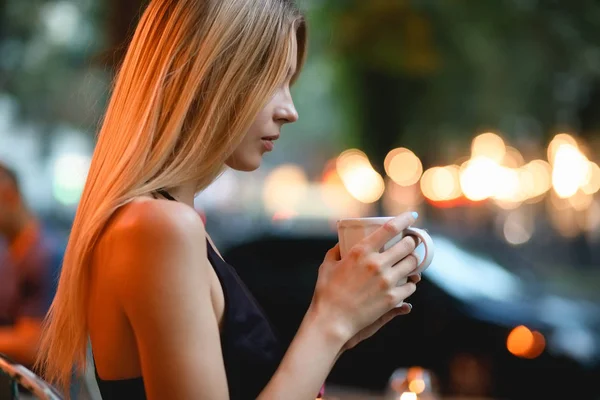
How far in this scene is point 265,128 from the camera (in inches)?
72.9

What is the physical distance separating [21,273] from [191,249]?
3399mm

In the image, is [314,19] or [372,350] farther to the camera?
[314,19]

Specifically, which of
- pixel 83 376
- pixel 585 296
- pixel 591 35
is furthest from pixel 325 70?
pixel 83 376

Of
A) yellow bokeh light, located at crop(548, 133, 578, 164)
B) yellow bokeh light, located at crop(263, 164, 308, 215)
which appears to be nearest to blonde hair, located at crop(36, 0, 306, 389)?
yellow bokeh light, located at crop(548, 133, 578, 164)

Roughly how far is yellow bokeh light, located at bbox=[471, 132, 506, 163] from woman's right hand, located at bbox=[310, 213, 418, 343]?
73.1 ft

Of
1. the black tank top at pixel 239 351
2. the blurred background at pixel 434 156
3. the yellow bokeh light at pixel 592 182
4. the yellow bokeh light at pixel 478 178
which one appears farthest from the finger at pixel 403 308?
the yellow bokeh light at pixel 478 178

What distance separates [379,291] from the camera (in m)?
1.70

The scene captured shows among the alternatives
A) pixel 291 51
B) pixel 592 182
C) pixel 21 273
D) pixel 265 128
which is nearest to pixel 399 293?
pixel 265 128

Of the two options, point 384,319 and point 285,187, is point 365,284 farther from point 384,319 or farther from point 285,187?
point 285,187

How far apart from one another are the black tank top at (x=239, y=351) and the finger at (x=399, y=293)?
27cm

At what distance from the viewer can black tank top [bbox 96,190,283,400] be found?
67.3 inches

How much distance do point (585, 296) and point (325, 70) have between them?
24.6ft

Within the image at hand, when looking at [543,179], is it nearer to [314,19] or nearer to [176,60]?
[314,19]

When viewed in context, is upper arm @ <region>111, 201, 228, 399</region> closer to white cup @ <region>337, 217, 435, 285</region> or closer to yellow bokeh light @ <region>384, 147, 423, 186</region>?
white cup @ <region>337, 217, 435, 285</region>
